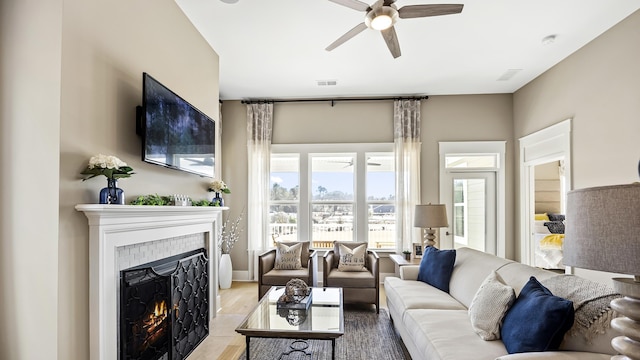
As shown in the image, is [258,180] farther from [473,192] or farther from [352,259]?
[473,192]

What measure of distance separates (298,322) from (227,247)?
3175 millimetres

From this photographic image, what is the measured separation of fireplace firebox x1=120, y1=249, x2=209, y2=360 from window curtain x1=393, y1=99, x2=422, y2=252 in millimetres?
3294

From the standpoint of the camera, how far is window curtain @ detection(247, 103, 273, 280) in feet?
18.4

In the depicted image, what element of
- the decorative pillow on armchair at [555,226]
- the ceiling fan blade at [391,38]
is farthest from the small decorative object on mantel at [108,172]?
the decorative pillow on armchair at [555,226]

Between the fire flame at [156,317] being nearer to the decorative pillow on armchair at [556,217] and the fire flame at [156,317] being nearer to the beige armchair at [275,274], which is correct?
the beige armchair at [275,274]

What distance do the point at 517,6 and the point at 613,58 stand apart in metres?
1.28

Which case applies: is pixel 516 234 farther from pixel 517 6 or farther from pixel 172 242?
pixel 172 242

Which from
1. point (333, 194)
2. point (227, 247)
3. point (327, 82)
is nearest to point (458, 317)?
point (333, 194)

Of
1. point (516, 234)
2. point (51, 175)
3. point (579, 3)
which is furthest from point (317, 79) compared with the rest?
point (516, 234)

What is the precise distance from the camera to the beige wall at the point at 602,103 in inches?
127

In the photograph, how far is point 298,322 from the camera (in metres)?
2.62

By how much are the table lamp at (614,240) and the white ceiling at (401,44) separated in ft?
8.10

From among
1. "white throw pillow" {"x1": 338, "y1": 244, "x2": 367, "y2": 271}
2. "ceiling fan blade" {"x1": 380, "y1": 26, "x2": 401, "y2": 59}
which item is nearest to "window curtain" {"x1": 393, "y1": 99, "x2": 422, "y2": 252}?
"white throw pillow" {"x1": 338, "y1": 244, "x2": 367, "y2": 271}

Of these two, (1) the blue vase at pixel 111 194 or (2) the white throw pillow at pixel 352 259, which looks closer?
(1) the blue vase at pixel 111 194
